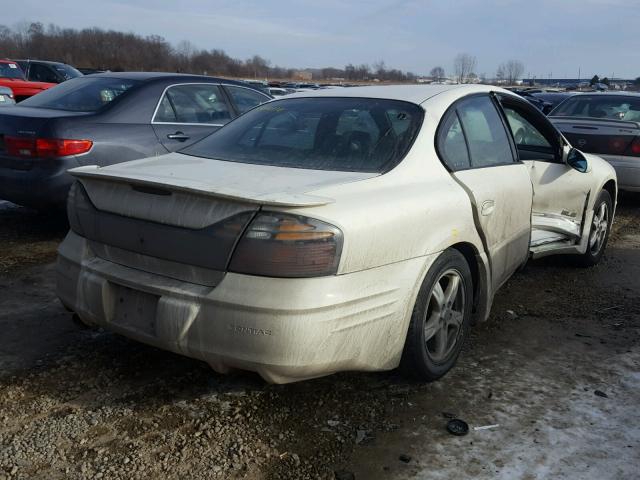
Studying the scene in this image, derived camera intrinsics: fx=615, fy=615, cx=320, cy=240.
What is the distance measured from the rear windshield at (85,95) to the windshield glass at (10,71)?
44.8 ft

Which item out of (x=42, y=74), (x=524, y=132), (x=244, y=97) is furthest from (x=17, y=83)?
(x=524, y=132)

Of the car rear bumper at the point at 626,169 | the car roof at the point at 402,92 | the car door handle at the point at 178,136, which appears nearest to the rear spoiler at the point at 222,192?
the car roof at the point at 402,92

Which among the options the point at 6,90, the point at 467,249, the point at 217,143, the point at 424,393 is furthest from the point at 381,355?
the point at 6,90

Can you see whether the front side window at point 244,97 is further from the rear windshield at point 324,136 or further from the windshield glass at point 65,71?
the windshield glass at point 65,71

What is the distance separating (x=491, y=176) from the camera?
3.53 meters

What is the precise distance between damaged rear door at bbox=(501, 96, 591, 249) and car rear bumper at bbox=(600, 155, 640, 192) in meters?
2.83

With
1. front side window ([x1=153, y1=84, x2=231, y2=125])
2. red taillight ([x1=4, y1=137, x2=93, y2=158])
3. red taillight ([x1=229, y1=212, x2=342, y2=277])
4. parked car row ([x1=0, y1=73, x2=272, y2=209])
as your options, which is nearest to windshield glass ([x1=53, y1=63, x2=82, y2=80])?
parked car row ([x1=0, y1=73, x2=272, y2=209])

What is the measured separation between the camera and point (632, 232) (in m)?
6.80

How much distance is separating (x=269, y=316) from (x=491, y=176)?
1.79 meters

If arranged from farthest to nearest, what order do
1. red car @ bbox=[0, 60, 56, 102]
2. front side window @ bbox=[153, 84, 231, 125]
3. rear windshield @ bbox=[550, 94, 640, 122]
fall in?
red car @ bbox=[0, 60, 56, 102], rear windshield @ bbox=[550, 94, 640, 122], front side window @ bbox=[153, 84, 231, 125]

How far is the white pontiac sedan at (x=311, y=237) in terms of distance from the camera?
2.39 m

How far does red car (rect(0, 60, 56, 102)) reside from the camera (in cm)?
1673

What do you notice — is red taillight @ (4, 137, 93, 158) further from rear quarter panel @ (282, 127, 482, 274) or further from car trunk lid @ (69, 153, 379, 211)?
rear quarter panel @ (282, 127, 482, 274)

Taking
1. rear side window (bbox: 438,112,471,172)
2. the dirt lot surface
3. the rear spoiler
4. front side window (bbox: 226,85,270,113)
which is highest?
front side window (bbox: 226,85,270,113)
